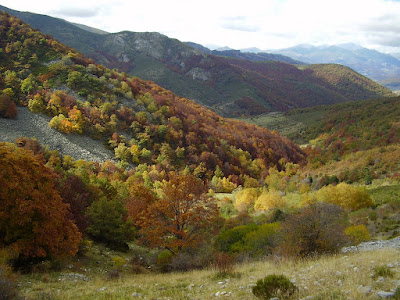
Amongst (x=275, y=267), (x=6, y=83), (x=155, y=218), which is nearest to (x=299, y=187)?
(x=155, y=218)

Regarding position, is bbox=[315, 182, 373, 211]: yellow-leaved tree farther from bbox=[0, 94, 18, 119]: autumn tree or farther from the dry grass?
bbox=[0, 94, 18, 119]: autumn tree

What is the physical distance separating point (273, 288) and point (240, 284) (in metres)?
2.59

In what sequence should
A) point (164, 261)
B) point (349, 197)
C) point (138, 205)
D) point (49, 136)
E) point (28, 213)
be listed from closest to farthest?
point (28, 213)
point (164, 261)
point (138, 205)
point (349, 197)
point (49, 136)

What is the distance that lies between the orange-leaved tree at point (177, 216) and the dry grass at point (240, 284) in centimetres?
642

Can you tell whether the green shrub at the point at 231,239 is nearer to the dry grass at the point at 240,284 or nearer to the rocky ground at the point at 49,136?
the dry grass at the point at 240,284

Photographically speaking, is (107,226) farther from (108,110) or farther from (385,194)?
(108,110)

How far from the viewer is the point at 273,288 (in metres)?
7.80

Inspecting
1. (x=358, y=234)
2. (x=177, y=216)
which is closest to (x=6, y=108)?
(x=177, y=216)

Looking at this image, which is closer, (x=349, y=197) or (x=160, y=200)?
(x=160, y=200)

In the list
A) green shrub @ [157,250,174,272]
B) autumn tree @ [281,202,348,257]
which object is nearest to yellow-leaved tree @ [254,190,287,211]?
green shrub @ [157,250,174,272]

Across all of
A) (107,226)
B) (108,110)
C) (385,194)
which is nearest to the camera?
(107,226)

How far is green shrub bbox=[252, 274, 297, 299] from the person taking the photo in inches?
301

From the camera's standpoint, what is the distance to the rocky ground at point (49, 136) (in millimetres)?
41062

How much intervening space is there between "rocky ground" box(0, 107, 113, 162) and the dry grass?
31152mm
